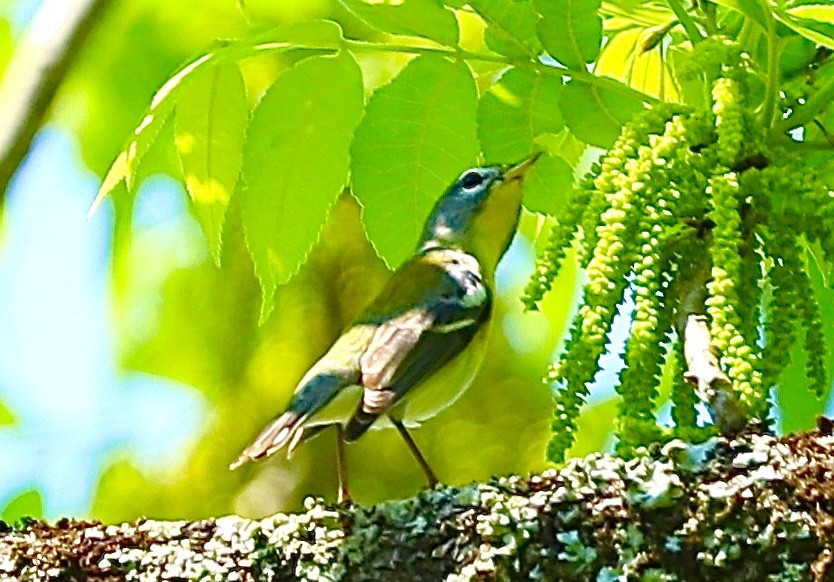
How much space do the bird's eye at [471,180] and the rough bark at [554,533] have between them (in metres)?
1.43

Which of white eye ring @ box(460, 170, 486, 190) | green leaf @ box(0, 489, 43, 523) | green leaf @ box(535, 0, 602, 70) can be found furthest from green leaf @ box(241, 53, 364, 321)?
white eye ring @ box(460, 170, 486, 190)

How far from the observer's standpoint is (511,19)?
179cm

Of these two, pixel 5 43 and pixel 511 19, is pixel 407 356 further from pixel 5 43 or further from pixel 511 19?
pixel 5 43

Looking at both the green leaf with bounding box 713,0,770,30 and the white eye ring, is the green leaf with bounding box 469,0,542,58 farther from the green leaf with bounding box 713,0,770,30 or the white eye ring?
the white eye ring

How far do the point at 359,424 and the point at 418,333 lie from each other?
30 centimetres

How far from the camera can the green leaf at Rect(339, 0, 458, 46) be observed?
5.90ft

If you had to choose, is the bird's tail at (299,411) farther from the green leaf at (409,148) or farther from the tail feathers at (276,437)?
the green leaf at (409,148)

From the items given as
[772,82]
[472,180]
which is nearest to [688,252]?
[772,82]

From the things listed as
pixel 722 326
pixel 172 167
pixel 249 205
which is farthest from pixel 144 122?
pixel 722 326

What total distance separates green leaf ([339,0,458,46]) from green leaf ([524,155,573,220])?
0.26 meters

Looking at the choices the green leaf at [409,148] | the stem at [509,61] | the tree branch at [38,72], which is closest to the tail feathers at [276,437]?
the green leaf at [409,148]

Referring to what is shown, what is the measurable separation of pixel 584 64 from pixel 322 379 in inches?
30.7

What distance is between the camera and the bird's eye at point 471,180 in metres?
2.83

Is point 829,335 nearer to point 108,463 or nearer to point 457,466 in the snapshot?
point 457,466
